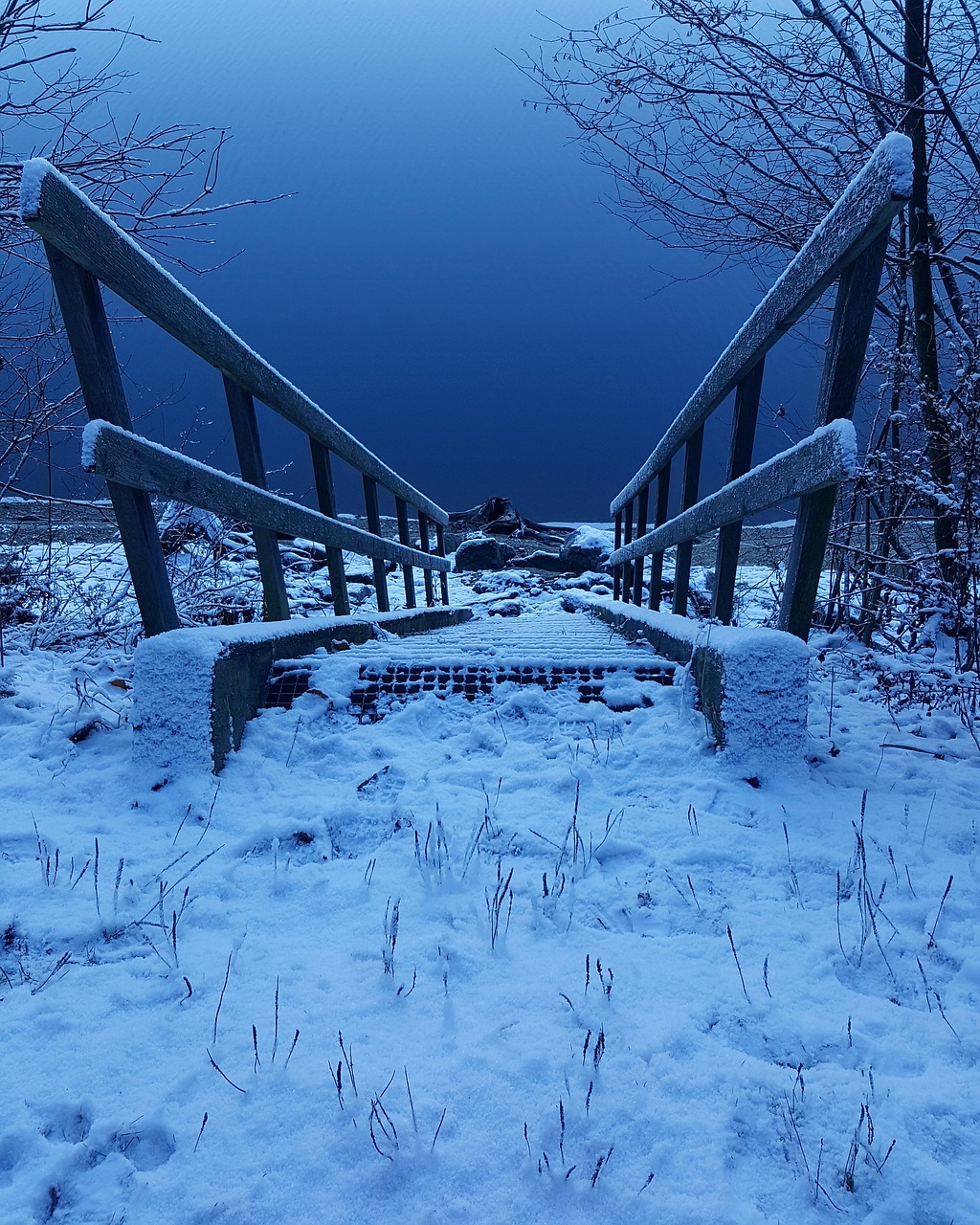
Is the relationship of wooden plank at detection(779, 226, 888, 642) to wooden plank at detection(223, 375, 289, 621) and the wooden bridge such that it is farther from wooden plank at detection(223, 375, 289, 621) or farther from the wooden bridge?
wooden plank at detection(223, 375, 289, 621)

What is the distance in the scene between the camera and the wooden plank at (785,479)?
2.09 m

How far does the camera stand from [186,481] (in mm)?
2551

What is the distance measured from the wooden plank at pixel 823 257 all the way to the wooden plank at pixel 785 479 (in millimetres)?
589

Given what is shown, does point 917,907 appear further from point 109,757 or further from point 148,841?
point 109,757

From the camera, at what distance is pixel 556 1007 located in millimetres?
1331

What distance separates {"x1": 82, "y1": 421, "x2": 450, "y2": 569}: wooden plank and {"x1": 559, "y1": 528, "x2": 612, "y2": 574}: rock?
12830mm

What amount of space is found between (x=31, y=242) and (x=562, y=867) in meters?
4.60

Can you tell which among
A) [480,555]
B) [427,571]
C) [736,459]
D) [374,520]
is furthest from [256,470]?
[480,555]

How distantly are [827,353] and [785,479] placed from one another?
0.45 m

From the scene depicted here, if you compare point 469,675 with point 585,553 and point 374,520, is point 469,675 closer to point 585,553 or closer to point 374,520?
point 374,520

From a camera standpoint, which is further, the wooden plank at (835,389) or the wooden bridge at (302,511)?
the wooden plank at (835,389)

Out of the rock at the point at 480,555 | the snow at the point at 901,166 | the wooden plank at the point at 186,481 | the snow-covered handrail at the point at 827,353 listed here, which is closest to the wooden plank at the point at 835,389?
the snow-covered handrail at the point at 827,353

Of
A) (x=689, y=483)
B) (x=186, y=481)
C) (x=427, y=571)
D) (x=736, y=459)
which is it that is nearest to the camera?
(x=186, y=481)

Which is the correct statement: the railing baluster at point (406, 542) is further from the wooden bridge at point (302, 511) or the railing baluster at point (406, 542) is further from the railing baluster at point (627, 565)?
the wooden bridge at point (302, 511)
